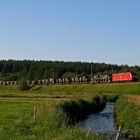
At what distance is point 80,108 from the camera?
58.5 meters

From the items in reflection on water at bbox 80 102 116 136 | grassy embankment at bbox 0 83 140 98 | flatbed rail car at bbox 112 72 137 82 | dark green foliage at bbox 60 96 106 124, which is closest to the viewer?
reflection on water at bbox 80 102 116 136

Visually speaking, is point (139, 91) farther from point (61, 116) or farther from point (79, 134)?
point (79, 134)

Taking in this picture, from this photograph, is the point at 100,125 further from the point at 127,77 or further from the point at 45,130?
the point at 127,77

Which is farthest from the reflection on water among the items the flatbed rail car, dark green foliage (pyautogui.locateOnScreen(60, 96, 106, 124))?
the flatbed rail car

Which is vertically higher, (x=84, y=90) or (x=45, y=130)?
(x=84, y=90)

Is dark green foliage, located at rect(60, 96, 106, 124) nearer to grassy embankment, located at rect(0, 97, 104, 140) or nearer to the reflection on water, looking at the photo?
the reflection on water

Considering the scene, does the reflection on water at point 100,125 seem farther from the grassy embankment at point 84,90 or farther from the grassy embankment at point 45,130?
the grassy embankment at point 84,90

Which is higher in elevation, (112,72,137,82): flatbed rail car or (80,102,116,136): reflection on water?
(112,72,137,82): flatbed rail car

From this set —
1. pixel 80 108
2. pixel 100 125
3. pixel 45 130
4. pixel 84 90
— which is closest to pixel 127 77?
pixel 84 90

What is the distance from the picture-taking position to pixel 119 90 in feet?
419

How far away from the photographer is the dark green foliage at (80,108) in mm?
50122

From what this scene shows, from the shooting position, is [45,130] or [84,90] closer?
[45,130]

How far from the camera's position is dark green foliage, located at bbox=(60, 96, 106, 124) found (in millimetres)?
50122

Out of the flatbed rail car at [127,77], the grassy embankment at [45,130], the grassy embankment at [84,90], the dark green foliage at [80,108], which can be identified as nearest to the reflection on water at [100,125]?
the dark green foliage at [80,108]
